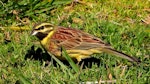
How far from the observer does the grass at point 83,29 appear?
5.64m

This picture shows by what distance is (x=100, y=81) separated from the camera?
16.8 feet

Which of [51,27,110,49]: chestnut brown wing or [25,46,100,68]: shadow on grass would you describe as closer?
[51,27,110,49]: chestnut brown wing

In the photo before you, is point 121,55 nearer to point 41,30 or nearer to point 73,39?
point 73,39

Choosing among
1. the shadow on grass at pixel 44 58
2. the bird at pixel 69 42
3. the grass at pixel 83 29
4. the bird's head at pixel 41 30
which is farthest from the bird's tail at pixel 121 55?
the bird's head at pixel 41 30

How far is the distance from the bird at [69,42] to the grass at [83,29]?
166 millimetres

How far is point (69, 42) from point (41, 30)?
43 cm

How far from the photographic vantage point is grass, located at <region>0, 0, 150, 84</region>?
5641 mm

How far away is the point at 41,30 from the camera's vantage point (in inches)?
245

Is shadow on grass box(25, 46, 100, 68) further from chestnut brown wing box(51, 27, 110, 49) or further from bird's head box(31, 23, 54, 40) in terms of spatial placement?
bird's head box(31, 23, 54, 40)

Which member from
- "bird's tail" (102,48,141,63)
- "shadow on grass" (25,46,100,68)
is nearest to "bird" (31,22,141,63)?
"bird's tail" (102,48,141,63)

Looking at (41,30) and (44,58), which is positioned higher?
(41,30)

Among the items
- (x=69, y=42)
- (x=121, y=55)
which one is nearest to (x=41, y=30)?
(x=69, y=42)

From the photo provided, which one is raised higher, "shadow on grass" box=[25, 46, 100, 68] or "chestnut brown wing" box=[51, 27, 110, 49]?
"chestnut brown wing" box=[51, 27, 110, 49]

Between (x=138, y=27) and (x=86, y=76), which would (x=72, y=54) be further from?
(x=138, y=27)
